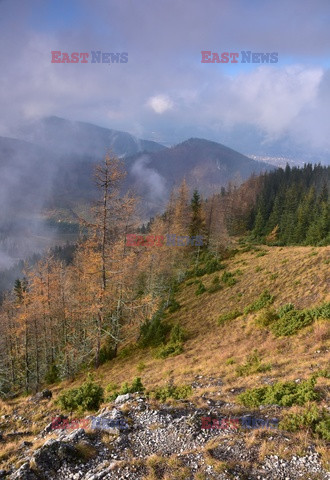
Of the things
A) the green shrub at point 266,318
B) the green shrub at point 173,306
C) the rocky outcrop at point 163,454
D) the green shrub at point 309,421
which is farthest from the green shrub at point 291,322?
the green shrub at point 173,306

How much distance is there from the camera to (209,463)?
7039mm

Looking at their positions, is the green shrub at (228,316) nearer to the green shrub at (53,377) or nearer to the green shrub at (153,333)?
the green shrub at (153,333)

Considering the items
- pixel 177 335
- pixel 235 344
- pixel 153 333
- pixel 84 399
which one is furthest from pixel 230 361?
pixel 153 333

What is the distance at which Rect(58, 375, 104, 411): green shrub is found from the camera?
1266 centimetres

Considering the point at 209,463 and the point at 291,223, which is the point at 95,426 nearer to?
the point at 209,463

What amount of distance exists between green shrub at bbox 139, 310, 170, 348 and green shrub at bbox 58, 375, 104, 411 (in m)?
Result: 10.5

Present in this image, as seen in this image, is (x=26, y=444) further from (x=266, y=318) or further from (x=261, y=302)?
(x=261, y=302)

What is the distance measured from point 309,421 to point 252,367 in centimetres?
597

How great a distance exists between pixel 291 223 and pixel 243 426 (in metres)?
72.0

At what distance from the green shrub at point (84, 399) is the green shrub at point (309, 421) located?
857 centimetres

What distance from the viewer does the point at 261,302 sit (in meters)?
21.6

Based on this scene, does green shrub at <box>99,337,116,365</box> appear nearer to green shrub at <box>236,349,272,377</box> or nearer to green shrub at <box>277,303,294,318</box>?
green shrub at <box>236,349,272,377</box>

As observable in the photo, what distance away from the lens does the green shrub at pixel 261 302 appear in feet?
69.7

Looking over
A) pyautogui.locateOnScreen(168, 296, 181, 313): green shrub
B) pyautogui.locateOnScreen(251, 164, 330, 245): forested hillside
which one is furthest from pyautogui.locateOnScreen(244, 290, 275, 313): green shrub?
pyautogui.locateOnScreen(251, 164, 330, 245): forested hillside
